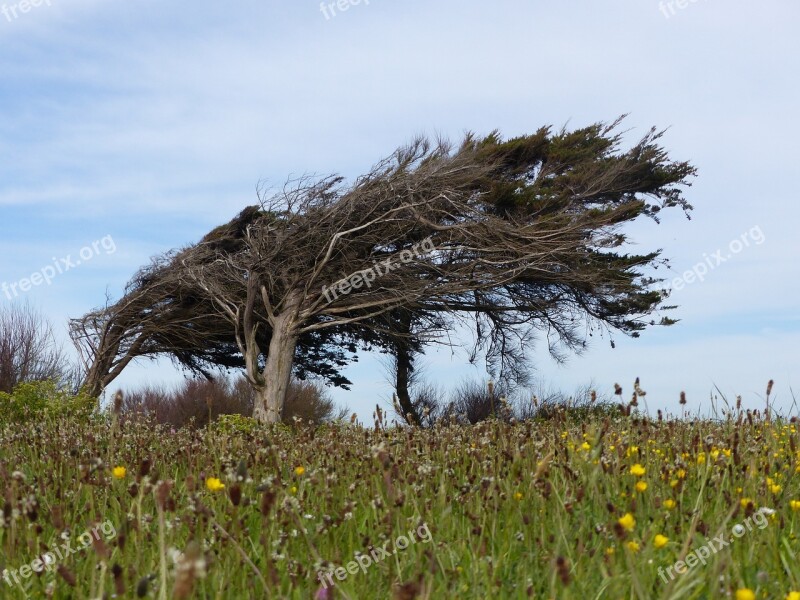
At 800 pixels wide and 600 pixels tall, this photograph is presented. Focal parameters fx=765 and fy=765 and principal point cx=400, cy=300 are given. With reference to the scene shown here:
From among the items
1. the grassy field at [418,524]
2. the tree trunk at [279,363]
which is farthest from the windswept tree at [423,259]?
the grassy field at [418,524]

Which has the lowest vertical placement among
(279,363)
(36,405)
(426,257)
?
(36,405)

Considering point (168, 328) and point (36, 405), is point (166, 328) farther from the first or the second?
point (36, 405)

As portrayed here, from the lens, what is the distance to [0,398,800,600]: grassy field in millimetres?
2736

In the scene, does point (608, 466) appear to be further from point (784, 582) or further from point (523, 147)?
point (523, 147)

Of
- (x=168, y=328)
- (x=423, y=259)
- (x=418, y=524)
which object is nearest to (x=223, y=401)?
(x=168, y=328)

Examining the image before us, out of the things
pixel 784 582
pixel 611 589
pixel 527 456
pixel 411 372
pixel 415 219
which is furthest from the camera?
pixel 411 372

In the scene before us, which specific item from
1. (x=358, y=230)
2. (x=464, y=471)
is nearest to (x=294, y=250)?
(x=358, y=230)

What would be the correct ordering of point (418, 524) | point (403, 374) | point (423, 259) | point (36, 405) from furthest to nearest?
point (403, 374), point (423, 259), point (36, 405), point (418, 524)

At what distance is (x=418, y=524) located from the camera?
3541 millimetres

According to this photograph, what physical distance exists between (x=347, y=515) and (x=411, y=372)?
18.1m

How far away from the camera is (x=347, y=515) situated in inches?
130

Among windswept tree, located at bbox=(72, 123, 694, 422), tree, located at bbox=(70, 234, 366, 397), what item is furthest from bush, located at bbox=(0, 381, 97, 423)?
tree, located at bbox=(70, 234, 366, 397)

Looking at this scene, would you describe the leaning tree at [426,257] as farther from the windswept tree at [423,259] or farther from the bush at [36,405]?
the bush at [36,405]

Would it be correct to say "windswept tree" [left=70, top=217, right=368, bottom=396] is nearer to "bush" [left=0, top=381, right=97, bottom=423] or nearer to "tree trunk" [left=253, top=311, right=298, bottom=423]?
"tree trunk" [left=253, top=311, right=298, bottom=423]
